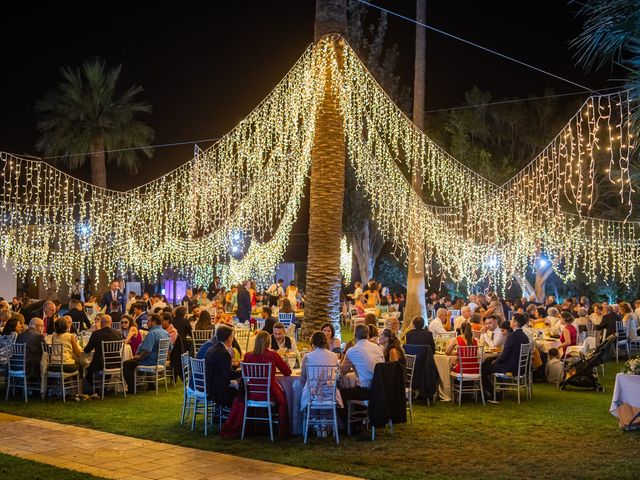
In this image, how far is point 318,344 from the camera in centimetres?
916

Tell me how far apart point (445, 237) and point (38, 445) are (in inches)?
572

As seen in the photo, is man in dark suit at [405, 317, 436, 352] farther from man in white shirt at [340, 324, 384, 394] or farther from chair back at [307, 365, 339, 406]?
chair back at [307, 365, 339, 406]

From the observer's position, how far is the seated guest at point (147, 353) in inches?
502

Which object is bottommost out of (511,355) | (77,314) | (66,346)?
(511,355)

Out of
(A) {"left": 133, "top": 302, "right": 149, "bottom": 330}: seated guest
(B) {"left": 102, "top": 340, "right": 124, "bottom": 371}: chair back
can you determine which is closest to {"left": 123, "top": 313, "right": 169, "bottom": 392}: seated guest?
(B) {"left": 102, "top": 340, "right": 124, "bottom": 371}: chair back

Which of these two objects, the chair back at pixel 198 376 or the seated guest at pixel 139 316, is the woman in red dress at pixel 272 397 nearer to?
the chair back at pixel 198 376

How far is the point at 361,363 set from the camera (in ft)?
30.9

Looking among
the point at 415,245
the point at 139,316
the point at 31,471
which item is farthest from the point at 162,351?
the point at 415,245

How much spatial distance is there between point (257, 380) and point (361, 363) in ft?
4.37

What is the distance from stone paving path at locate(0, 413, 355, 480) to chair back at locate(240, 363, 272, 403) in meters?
1.01

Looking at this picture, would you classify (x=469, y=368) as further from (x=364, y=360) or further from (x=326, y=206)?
(x=326, y=206)

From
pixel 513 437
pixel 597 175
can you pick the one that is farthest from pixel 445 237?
pixel 513 437

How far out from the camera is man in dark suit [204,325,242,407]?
9445 millimetres

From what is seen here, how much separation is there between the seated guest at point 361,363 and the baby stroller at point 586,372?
5.09 m
